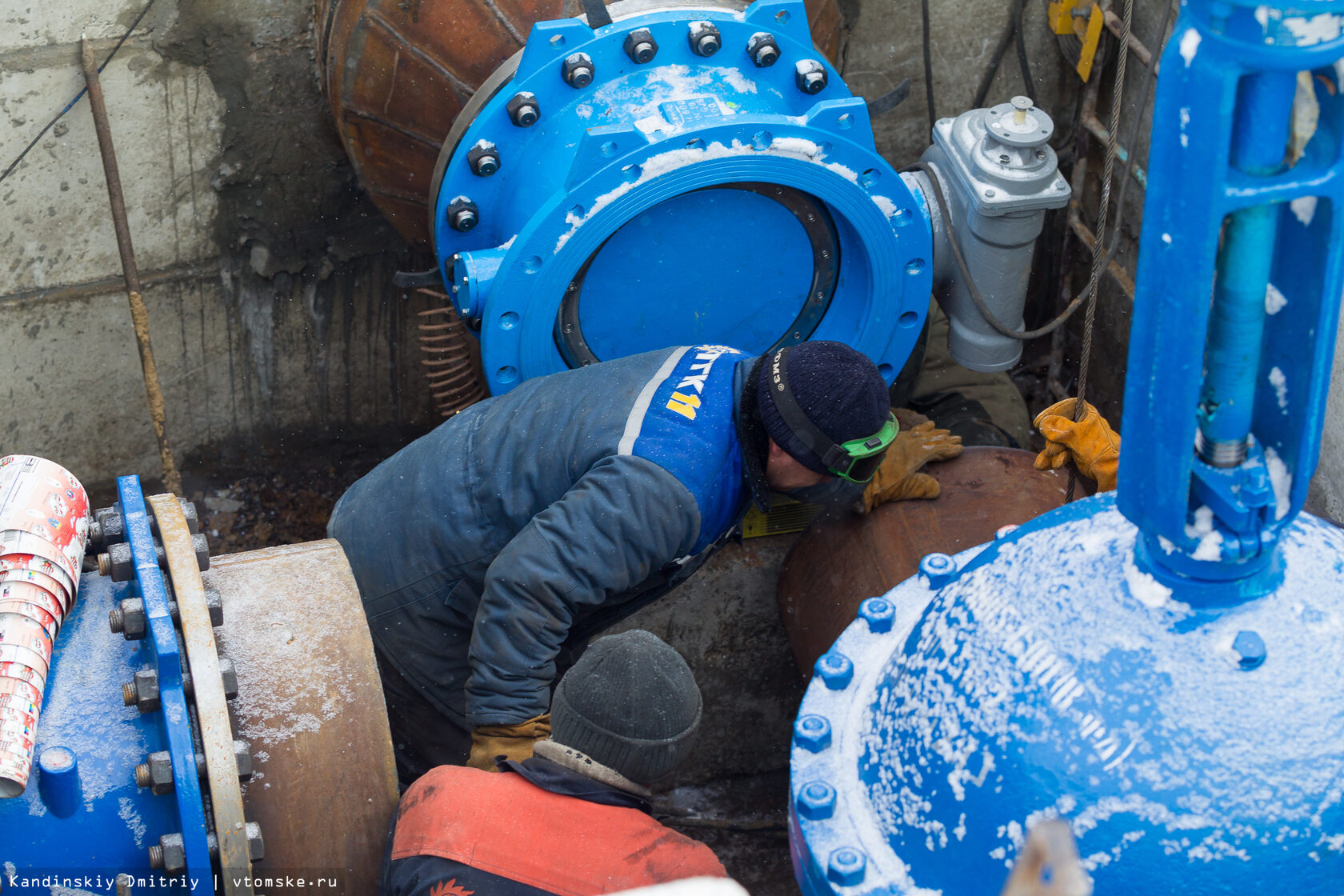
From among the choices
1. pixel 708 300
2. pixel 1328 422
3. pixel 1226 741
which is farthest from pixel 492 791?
pixel 1328 422

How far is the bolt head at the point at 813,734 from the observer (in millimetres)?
1694

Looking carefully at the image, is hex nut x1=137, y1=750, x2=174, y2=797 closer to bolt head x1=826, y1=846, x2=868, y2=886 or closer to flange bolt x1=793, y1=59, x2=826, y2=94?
bolt head x1=826, y1=846, x2=868, y2=886

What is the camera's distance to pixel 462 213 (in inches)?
117

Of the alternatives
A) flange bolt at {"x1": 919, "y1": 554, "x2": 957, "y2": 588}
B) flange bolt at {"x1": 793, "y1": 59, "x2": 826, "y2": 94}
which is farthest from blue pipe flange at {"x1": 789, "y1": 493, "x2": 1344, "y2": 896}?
flange bolt at {"x1": 793, "y1": 59, "x2": 826, "y2": 94}

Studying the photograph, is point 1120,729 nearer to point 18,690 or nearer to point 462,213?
point 18,690

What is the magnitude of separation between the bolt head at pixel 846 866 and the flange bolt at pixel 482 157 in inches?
74.9

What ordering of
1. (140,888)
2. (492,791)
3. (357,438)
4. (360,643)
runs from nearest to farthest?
1. (140,888)
2. (492,791)
3. (360,643)
4. (357,438)

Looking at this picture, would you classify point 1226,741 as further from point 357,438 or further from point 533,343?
point 357,438

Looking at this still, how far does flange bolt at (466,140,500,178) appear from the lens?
289 centimetres

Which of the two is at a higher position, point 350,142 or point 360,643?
point 350,142

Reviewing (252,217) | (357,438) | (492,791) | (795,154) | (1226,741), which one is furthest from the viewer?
(357,438)

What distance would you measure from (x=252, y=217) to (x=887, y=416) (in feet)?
7.48

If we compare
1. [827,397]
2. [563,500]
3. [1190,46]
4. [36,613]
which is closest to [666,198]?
[827,397]

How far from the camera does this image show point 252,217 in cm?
387
